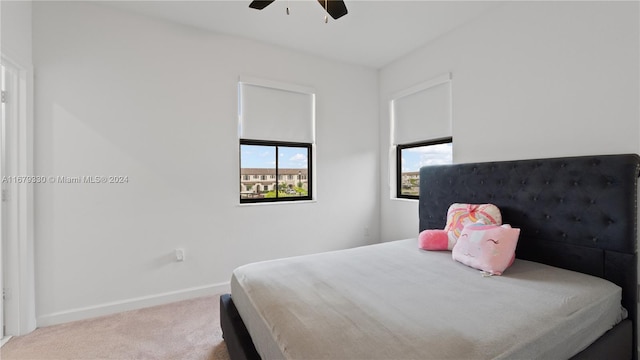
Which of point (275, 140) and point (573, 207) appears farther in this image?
point (275, 140)

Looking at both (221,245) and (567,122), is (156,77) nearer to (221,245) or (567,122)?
(221,245)

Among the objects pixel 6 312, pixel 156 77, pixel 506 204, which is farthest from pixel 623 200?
pixel 6 312

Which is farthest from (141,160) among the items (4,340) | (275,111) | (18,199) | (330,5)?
(330,5)

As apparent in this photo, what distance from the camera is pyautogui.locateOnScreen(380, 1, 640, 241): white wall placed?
1.78 metres

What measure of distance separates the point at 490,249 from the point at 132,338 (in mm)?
2610

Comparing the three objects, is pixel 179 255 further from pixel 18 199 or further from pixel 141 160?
pixel 18 199

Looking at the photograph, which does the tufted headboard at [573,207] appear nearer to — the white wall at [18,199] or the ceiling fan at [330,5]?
the ceiling fan at [330,5]

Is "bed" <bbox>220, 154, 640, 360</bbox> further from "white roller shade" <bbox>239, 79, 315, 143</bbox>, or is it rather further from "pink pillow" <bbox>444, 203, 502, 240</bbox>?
"white roller shade" <bbox>239, 79, 315, 143</bbox>

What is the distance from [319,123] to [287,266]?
6.65 feet

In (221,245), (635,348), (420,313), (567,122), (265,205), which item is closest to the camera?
(420,313)

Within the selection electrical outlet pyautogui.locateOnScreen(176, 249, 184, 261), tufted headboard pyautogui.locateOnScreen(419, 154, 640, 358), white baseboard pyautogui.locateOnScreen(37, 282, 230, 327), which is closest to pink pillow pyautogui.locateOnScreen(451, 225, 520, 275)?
tufted headboard pyautogui.locateOnScreen(419, 154, 640, 358)

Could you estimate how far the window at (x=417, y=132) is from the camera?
2957mm

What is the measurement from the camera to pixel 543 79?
7.04 feet

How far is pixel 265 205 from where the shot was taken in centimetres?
310
